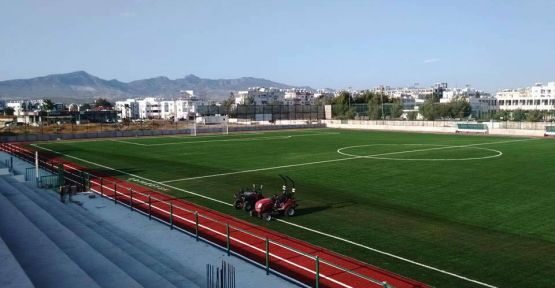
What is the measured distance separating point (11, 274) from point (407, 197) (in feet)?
66.1

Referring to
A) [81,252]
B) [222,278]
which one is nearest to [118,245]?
[81,252]

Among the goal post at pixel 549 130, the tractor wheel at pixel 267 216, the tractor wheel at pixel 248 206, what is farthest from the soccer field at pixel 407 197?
the goal post at pixel 549 130

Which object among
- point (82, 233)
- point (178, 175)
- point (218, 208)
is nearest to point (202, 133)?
point (178, 175)

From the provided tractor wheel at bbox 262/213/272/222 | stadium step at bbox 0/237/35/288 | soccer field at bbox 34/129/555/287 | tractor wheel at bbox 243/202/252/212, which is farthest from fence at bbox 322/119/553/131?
stadium step at bbox 0/237/35/288

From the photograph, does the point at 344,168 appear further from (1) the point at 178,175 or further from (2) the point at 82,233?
(2) the point at 82,233

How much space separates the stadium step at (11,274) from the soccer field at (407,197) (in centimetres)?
1029

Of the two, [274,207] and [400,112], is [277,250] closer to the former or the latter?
[274,207]

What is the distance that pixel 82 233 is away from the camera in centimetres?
1883

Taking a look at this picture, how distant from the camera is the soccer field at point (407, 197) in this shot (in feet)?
54.0

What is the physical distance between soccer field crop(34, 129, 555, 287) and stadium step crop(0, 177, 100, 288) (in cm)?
901

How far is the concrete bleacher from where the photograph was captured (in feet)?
40.3

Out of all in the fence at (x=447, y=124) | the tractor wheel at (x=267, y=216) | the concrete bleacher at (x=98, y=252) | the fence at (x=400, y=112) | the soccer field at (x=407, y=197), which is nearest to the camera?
the concrete bleacher at (x=98, y=252)

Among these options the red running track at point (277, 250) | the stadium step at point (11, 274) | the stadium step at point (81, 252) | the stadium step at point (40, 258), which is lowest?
the red running track at point (277, 250)

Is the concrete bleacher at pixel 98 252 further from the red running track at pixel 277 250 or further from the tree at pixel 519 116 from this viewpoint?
the tree at pixel 519 116
